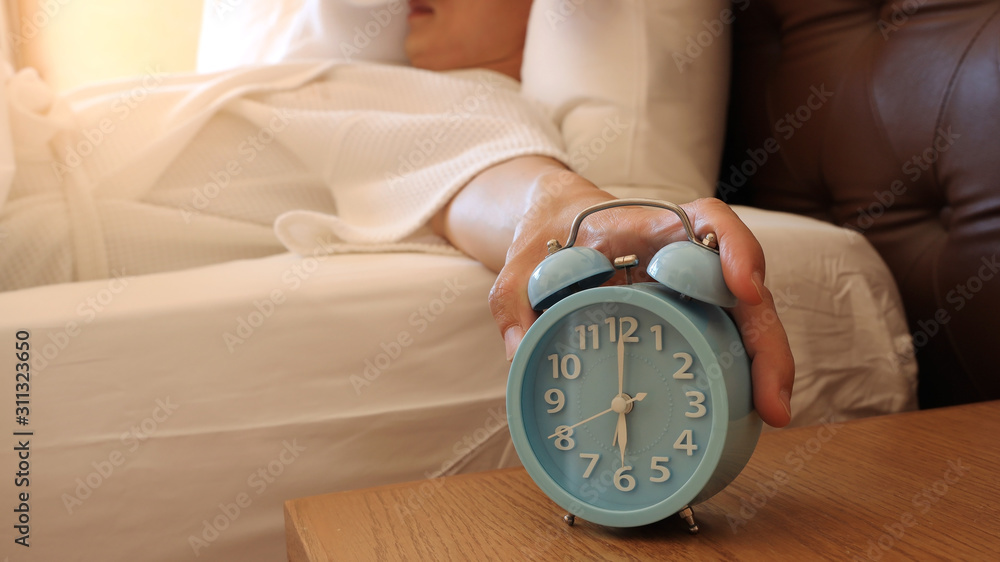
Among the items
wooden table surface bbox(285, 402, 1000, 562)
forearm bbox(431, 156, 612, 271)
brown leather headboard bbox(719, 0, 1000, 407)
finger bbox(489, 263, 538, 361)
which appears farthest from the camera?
brown leather headboard bbox(719, 0, 1000, 407)

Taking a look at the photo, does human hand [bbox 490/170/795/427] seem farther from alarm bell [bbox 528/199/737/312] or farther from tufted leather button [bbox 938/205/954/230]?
tufted leather button [bbox 938/205/954/230]

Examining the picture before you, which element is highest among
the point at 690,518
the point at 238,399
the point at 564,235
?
the point at 564,235

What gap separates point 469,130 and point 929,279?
0.59 m

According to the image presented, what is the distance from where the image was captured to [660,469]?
18.9 inches

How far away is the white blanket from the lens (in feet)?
3.00

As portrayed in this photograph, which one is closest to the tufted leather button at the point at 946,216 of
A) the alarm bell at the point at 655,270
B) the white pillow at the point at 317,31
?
the alarm bell at the point at 655,270

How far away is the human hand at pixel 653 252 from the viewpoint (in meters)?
0.47

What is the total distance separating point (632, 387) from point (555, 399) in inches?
2.2

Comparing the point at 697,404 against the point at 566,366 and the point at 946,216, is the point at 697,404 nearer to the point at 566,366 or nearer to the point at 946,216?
the point at 566,366

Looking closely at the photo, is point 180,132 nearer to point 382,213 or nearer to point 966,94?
point 382,213

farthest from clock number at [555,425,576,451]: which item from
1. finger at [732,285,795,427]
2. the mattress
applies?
the mattress

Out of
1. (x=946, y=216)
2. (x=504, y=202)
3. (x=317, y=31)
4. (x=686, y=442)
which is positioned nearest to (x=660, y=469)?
(x=686, y=442)

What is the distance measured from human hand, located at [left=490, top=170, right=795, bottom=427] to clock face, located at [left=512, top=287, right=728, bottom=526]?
42 mm

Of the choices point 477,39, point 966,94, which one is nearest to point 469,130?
point 477,39
